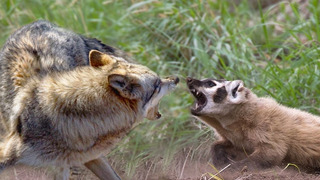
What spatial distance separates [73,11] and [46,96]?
461 cm

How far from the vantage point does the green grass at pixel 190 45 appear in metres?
6.59

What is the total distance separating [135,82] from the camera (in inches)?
175

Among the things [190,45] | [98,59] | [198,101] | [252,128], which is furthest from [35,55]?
[190,45]

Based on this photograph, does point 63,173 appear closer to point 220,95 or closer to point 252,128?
point 220,95

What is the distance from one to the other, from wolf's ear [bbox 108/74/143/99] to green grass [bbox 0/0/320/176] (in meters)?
1.95

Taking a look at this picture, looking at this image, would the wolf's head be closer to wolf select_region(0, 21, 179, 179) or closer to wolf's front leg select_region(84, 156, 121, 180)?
wolf select_region(0, 21, 179, 179)

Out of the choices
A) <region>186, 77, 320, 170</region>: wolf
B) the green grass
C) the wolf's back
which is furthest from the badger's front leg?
the wolf's back

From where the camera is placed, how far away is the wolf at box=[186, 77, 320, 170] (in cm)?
547

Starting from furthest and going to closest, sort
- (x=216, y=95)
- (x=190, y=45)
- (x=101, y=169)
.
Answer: (x=190, y=45), (x=216, y=95), (x=101, y=169)

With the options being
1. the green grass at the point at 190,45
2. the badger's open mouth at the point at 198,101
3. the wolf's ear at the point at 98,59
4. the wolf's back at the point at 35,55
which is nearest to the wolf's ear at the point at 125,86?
the wolf's ear at the point at 98,59

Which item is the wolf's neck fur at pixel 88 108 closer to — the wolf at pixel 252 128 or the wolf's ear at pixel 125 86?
the wolf's ear at pixel 125 86

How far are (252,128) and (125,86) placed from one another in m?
1.87

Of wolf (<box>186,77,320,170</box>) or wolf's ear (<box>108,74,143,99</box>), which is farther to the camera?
wolf (<box>186,77,320,170</box>)

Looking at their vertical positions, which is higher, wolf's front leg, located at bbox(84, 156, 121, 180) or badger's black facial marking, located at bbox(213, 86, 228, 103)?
badger's black facial marking, located at bbox(213, 86, 228, 103)
